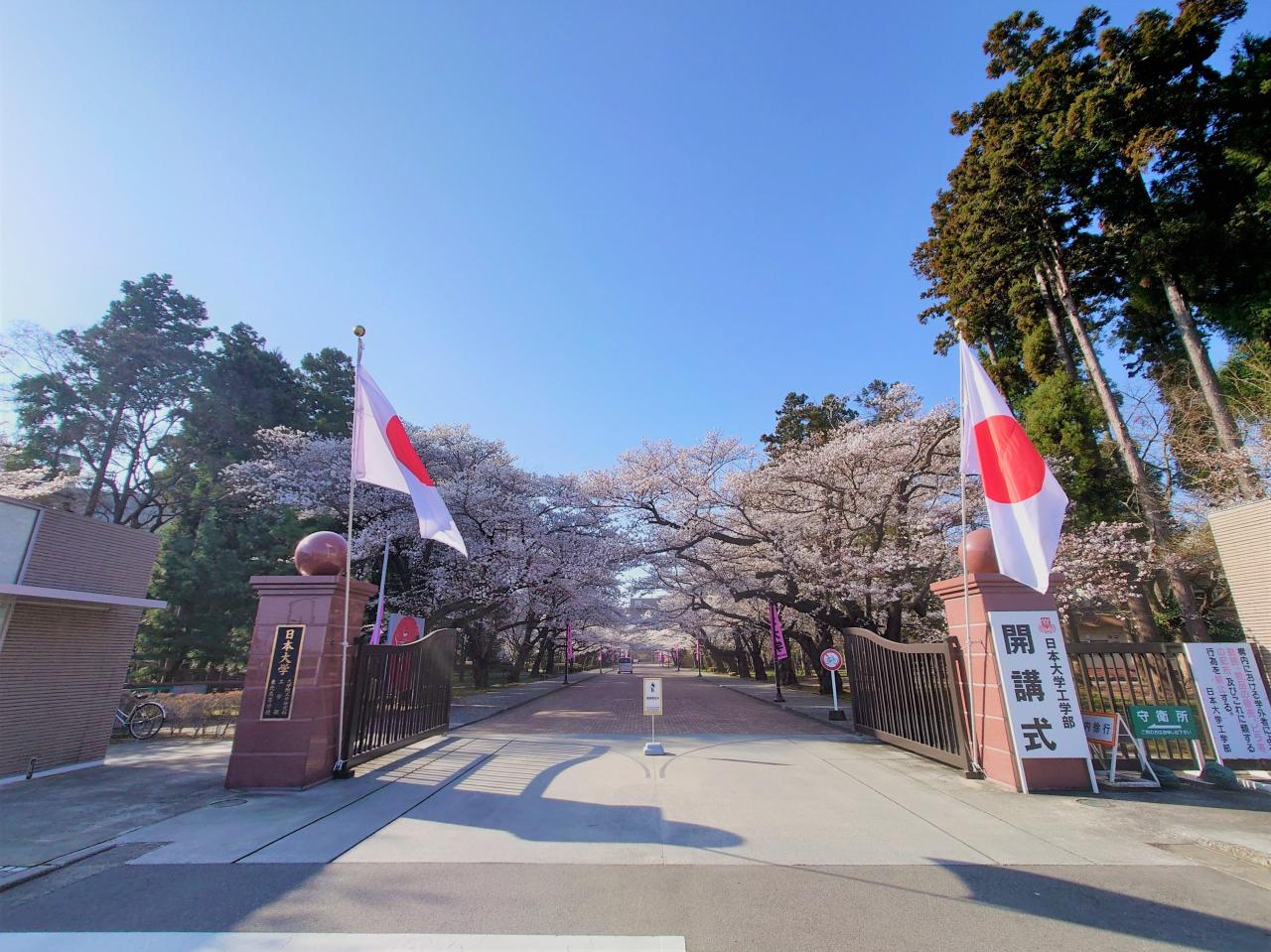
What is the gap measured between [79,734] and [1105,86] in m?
26.4

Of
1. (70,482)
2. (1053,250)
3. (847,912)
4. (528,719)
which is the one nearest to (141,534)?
(528,719)

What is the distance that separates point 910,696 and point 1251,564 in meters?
5.21

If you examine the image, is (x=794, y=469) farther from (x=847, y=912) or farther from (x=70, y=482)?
(x=70, y=482)

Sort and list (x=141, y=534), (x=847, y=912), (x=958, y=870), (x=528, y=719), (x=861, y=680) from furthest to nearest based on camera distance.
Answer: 1. (x=528, y=719)
2. (x=861, y=680)
3. (x=141, y=534)
4. (x=958, y=870)
5. (x=847, y=912)

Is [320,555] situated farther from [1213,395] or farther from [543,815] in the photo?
[1213,395]

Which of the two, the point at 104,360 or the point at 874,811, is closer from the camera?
the point at 874,811

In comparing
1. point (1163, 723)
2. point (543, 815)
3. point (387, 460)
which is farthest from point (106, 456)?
point (1163, 723)

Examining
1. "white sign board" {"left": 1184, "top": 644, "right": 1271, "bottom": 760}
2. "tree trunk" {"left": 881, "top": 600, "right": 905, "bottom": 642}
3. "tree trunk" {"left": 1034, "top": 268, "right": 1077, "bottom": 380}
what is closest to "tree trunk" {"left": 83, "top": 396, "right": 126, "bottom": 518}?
"tree trunk" {"left": 881, "top": 600, "right": 905, "bottom": 642}

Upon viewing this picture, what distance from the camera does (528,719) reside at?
50.5ft

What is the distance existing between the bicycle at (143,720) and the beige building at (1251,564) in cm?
1906

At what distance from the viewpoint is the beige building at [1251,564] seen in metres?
8.33

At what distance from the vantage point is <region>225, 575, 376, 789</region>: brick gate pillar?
716 centimetres

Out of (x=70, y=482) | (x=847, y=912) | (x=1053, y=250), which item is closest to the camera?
(x=847, y=912)

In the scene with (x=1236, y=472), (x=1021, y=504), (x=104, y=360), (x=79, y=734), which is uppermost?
(x=104, y=360)
